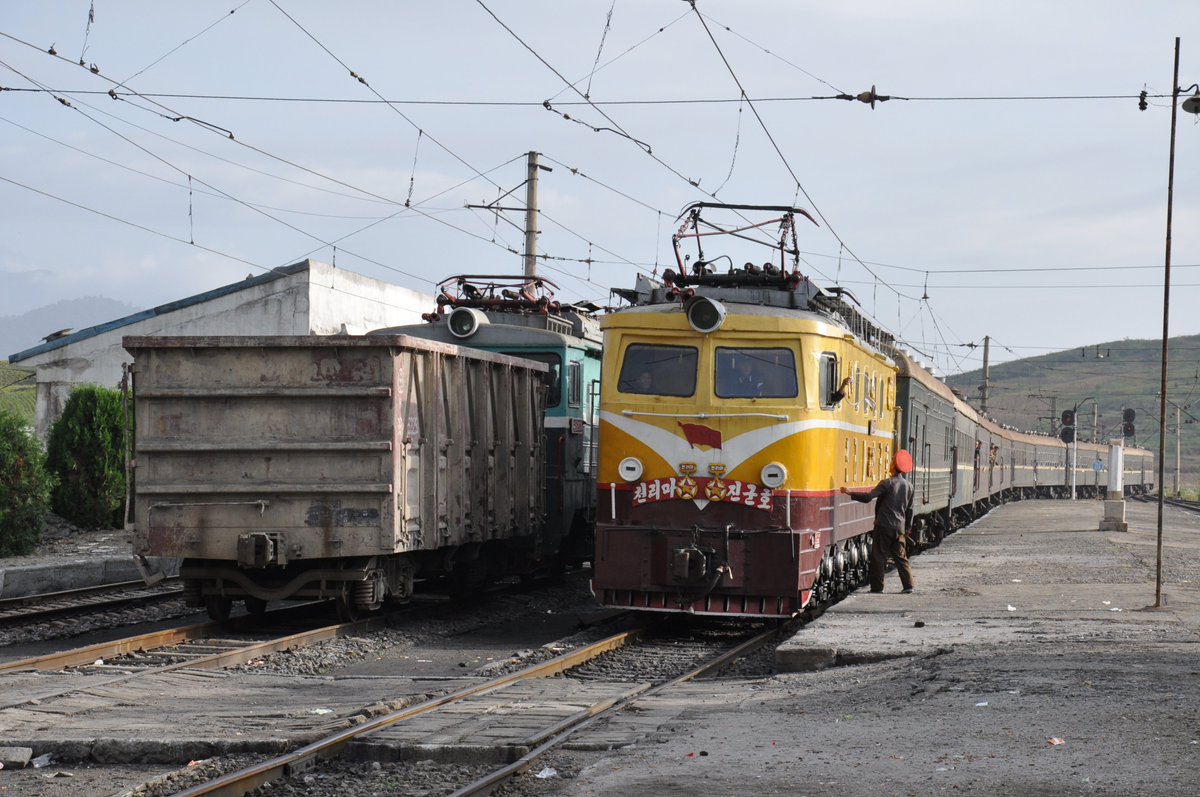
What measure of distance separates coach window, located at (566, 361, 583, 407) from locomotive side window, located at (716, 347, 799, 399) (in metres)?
4.73

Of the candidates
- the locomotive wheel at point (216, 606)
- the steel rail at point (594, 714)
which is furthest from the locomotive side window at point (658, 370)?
the locomotive wheel at point (216, 606)

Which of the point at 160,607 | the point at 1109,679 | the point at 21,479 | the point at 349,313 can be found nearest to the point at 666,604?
the point at 1109,679

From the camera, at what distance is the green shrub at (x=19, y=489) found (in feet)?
65.7

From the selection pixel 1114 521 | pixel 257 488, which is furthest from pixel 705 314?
pixel 1114 521

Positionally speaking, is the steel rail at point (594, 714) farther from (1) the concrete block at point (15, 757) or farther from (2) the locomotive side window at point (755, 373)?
(1) the concrete block at point (15, 757)

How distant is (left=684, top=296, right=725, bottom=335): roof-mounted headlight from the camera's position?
13.1m

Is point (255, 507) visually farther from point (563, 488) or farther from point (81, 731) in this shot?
point (563, 488)

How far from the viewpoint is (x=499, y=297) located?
61.7 ft

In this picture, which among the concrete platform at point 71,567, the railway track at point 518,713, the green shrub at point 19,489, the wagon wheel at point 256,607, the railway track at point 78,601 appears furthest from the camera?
the green shrub at point 19,489

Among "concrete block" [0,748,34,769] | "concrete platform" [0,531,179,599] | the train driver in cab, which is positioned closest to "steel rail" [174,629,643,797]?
"concrete block" [0,748,34,769]

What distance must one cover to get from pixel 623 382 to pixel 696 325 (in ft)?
3.03

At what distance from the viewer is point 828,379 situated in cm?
1338

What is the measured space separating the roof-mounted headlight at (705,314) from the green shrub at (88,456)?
13.7 m

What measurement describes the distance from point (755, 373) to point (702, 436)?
2.63ft
